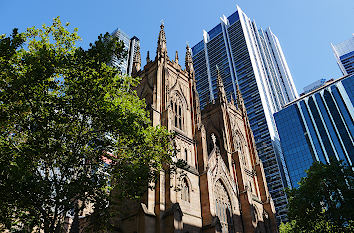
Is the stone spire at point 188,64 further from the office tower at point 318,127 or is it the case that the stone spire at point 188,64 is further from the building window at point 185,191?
the office tower at point 318,127

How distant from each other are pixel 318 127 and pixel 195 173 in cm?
6917

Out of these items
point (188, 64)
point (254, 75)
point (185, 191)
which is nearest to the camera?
point (185, 191)

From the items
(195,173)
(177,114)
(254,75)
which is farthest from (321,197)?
(254,75)

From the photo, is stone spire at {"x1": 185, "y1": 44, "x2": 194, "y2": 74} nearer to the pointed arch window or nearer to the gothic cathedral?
the gothic cathedral

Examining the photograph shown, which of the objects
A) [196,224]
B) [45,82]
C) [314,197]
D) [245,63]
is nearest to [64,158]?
[45,82]

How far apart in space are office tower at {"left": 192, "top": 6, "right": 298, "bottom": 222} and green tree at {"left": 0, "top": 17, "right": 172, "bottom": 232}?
Answer: 6462 cm

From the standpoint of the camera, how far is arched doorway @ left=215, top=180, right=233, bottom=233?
25069mm

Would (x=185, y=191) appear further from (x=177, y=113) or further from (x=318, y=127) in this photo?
(x=318, y=127)

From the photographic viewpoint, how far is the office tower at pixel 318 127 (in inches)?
2968

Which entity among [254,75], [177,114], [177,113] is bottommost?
[177,114]

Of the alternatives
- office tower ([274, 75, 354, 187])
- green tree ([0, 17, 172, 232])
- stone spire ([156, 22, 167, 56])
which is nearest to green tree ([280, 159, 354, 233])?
green tree ([0, 17, 172, 232])

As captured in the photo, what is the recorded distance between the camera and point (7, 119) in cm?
1134

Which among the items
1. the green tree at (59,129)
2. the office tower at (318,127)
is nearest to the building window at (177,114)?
the green tree at (59,129)

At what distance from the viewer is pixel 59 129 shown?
1219 centimetres
